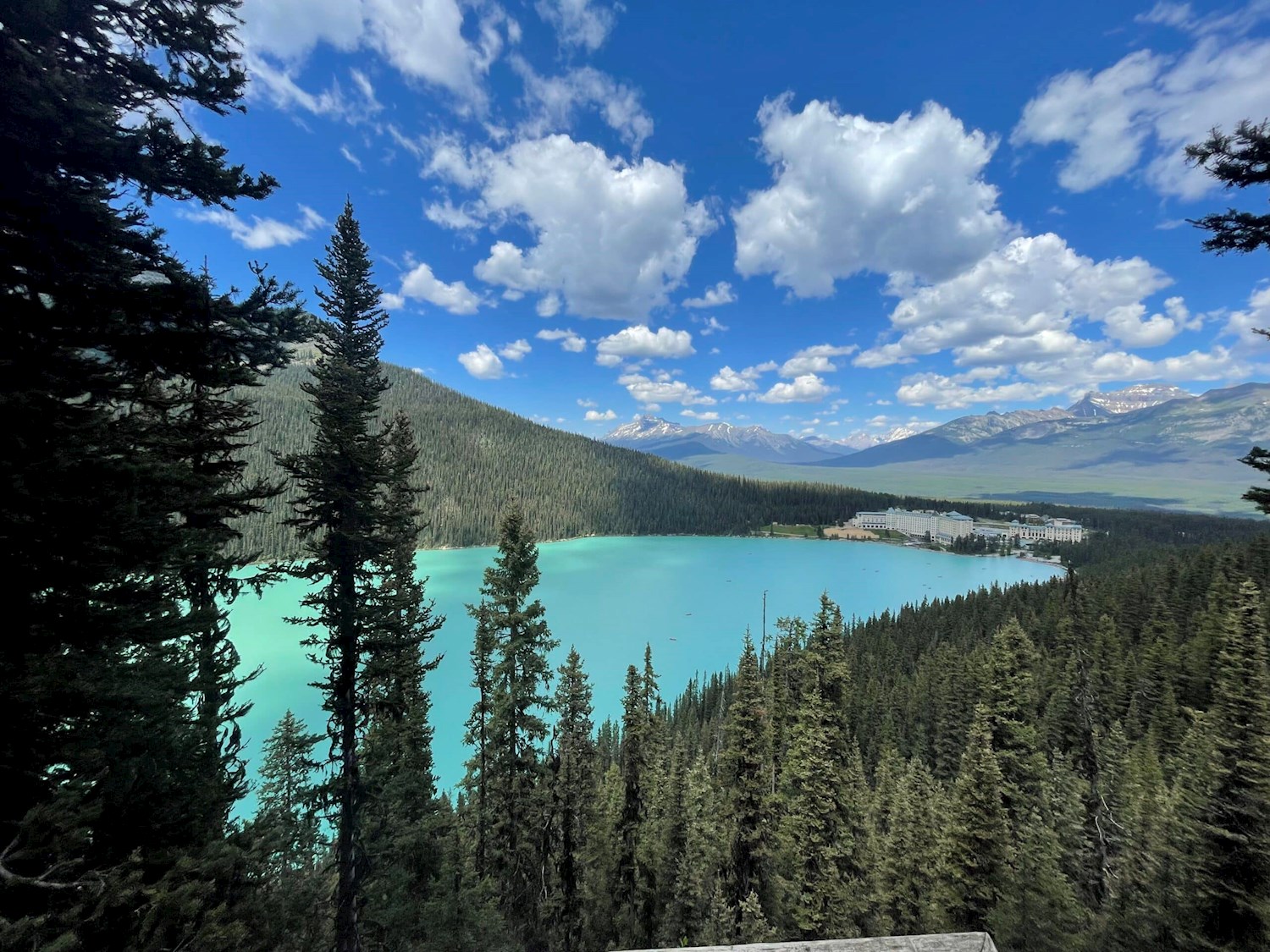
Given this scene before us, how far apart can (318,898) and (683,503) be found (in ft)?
562

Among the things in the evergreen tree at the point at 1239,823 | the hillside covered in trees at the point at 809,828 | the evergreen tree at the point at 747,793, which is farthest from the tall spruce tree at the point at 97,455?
the evergreen tree at the point at 1239,823

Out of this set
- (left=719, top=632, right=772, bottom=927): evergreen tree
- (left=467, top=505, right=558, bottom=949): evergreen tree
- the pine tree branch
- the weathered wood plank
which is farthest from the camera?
(left=719, top=632, right=772, bottom=927): evergreen tree

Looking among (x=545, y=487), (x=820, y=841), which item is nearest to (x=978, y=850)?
A: (x=820, y=841)

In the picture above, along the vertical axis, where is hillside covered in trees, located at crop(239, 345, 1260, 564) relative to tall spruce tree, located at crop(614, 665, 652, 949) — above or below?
above

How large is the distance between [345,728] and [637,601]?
77980 mm

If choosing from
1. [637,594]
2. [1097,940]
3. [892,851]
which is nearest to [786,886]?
[892,851]

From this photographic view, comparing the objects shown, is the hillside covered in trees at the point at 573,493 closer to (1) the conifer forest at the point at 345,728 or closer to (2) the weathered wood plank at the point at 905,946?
(1) the conifer forest at the point at 345,728

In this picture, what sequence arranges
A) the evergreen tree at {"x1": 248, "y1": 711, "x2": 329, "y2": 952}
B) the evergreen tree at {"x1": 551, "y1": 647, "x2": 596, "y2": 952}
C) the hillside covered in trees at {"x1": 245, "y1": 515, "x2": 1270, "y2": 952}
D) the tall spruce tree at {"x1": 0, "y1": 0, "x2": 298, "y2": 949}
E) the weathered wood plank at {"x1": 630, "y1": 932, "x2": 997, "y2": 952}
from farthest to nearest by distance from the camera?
the evergreen tree at {"x1": 551, "y1": 647, "x2": 596, "y2": 952}
the hillside covered in trees at {"x1": 245, "y1": 515, "x2": 1270, "y2": 952}
the evergreen tree at {"x1": 248, "y1": 711, "x2": 329, "y2": 952}
the tall spruce tree at {"x1": 0, "y1": 0, "x2": 298, "y2": 949}
the weathered wood plank at {"x1": 630, "y1": 932, "x2": 997, "y2": 952}

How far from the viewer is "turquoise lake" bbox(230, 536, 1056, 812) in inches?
1761

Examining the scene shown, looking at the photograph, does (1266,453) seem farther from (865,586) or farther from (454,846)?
(865,586)

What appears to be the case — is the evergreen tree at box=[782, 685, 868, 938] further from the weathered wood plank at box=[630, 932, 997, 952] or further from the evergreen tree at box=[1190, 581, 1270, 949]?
the weathered wood plank at box=[630, 932, 997, 952]

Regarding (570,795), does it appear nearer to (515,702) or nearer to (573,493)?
(515,702)

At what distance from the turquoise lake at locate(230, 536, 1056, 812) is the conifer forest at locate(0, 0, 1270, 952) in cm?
870

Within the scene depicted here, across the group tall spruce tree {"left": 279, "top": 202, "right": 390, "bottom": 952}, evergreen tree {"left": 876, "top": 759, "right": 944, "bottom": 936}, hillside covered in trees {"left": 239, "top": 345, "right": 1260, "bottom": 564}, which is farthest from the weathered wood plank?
hillside covered in trees {"left": 239, "top": 345, "right": 1260, "bottom": 564}
